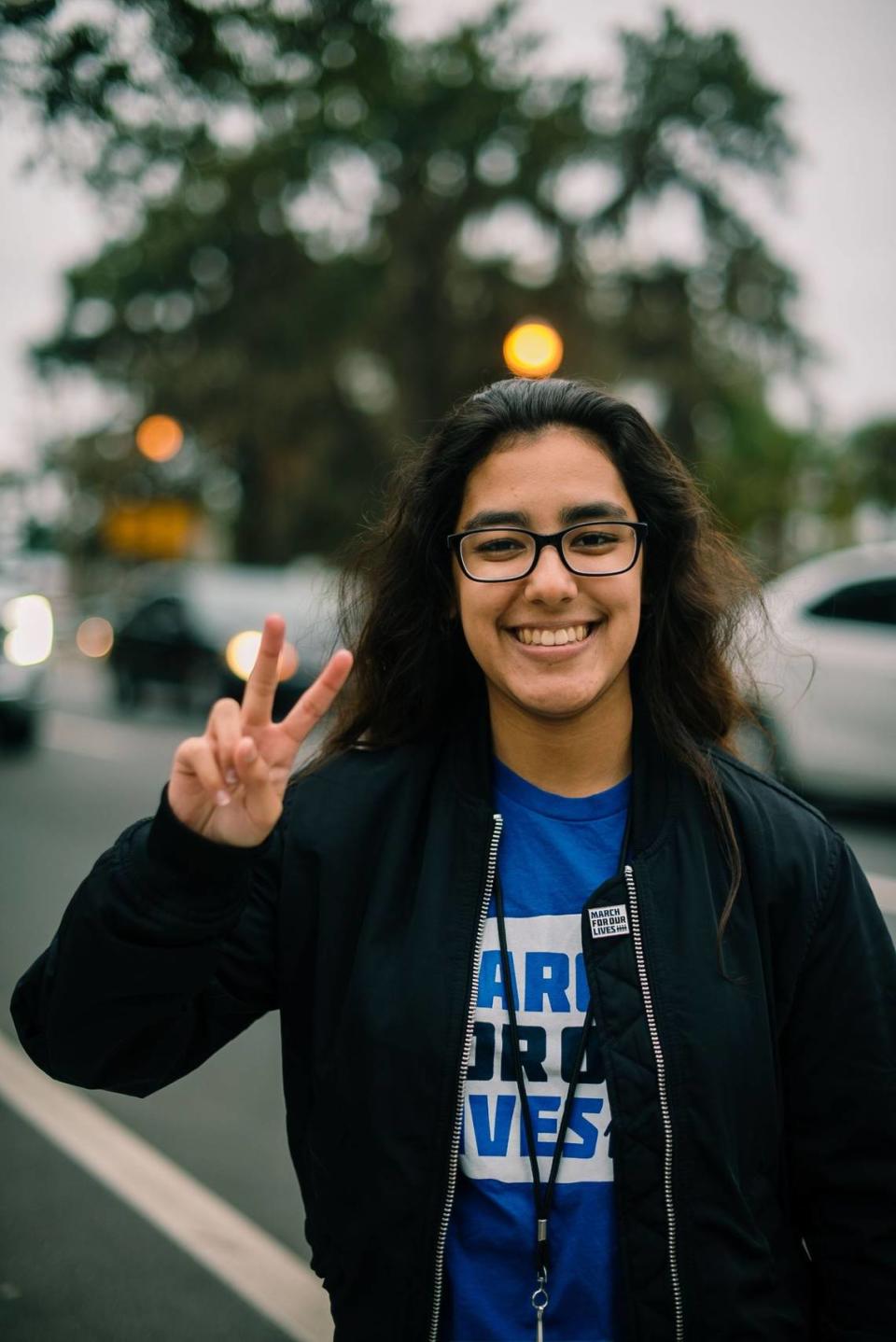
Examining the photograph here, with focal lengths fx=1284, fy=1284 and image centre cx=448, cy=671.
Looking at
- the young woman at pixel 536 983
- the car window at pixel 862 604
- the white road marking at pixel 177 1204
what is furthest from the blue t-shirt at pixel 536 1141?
the car window at pixel 862 604

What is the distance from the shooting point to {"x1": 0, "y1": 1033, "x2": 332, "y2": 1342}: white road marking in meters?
2.85

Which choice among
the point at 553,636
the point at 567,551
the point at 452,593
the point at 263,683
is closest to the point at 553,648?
the point at 553,636

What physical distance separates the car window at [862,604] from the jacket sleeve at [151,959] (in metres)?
7.10

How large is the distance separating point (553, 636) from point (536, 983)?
1.61 feet

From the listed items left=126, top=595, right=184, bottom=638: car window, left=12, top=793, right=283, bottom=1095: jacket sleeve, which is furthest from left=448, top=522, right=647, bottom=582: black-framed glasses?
left=126, top=595, right=184, bottom=638: car window

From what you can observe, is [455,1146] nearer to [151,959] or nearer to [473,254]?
[151,959]

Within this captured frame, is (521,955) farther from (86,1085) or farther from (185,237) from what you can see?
(185,237)

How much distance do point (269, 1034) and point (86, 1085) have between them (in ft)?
10.3

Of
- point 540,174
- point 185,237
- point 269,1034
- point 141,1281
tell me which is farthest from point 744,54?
point 141,1281

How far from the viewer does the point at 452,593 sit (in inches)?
84.0

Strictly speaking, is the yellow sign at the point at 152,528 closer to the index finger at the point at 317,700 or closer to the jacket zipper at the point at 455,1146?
the index finger at the point at 317,700

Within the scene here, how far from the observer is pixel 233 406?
2869cm

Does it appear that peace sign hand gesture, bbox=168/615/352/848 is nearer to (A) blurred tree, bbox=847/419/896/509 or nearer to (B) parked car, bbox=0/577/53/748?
(B) parked car, bbox=0/577/53/748

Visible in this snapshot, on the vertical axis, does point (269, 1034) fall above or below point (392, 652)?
below
